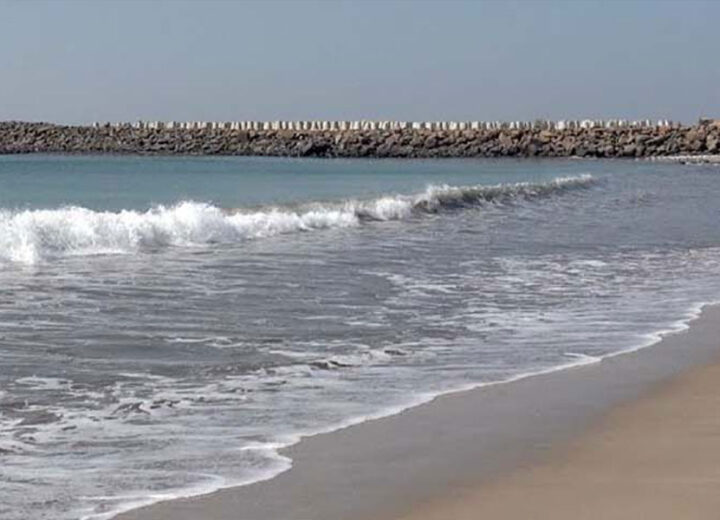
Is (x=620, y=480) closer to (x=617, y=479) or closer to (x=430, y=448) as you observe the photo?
(x=617, y=479)

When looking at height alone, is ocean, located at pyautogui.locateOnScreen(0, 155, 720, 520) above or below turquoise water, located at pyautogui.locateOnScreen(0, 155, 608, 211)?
above

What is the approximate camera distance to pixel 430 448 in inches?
210

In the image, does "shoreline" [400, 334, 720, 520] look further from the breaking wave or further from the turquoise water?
the turquoise water

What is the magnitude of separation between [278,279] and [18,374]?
534cm

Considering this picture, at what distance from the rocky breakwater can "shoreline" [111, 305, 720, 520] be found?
2682 inches

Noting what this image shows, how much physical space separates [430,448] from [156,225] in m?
12.6

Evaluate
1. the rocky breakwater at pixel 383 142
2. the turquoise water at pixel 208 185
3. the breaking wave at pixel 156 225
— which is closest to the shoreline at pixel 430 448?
the breaking wave at pixel 156 225

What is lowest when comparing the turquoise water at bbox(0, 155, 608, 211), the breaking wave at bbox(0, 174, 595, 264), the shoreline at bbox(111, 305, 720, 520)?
the turquoise water at bbox(0, 155, 608, 211)

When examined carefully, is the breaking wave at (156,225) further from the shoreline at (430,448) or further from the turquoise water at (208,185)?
the shoreline at (430,448)

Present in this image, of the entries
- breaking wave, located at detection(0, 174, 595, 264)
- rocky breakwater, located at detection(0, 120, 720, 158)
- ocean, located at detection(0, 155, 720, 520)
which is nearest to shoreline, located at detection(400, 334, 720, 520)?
ocean, located at detection(0, 155, 720, 520)

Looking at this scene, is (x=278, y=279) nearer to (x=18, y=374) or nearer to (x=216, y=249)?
(x=216, y=249)

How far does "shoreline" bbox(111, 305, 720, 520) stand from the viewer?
447cm

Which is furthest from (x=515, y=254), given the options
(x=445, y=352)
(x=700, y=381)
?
(x=700, y=381)

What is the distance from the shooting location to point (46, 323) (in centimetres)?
880
